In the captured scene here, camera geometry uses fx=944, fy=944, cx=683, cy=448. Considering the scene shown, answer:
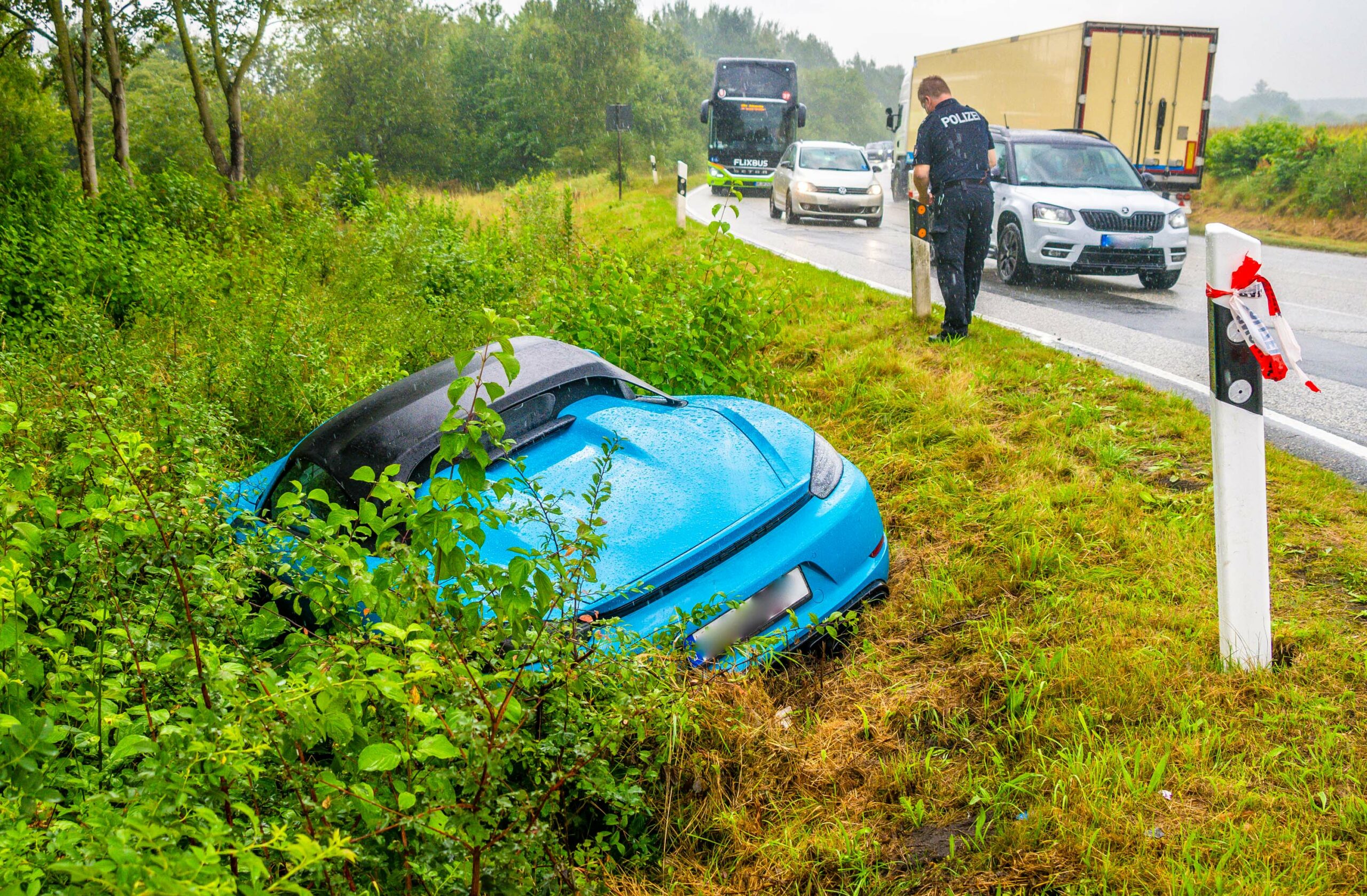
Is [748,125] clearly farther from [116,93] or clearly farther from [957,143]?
[957,143]

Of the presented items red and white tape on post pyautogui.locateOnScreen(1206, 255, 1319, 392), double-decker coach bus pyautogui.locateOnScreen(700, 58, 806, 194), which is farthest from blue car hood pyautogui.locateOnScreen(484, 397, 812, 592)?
double-decker coach bus pyautogui.locateOnScreen(700, 58, 806, 194)

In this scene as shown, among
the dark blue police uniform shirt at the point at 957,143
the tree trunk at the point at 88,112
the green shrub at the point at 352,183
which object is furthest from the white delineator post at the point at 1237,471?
the green shrub at the point at 352,183

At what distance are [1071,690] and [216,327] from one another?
6.46 meters

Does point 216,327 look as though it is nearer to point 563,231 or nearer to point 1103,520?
point 563,231

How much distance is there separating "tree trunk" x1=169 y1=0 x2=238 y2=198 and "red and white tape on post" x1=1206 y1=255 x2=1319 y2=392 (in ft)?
63.4

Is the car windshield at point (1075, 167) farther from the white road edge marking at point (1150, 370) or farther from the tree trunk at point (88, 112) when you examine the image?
the tree trunk at point (88, 112)

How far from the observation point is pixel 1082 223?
10.3m

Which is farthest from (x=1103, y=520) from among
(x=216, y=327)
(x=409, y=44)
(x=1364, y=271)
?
(x=409, y=44)

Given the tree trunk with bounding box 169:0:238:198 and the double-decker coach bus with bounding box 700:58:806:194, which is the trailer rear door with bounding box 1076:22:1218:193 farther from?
the tree trunk with bounding box 169:0:238:198

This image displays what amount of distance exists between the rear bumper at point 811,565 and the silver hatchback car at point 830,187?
16.1 metres

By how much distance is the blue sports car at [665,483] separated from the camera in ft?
9.39

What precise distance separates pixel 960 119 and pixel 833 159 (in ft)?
43.4

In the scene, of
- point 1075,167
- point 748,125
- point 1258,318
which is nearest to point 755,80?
point 748,125

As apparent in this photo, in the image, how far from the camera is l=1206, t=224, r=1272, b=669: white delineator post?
2.63m
